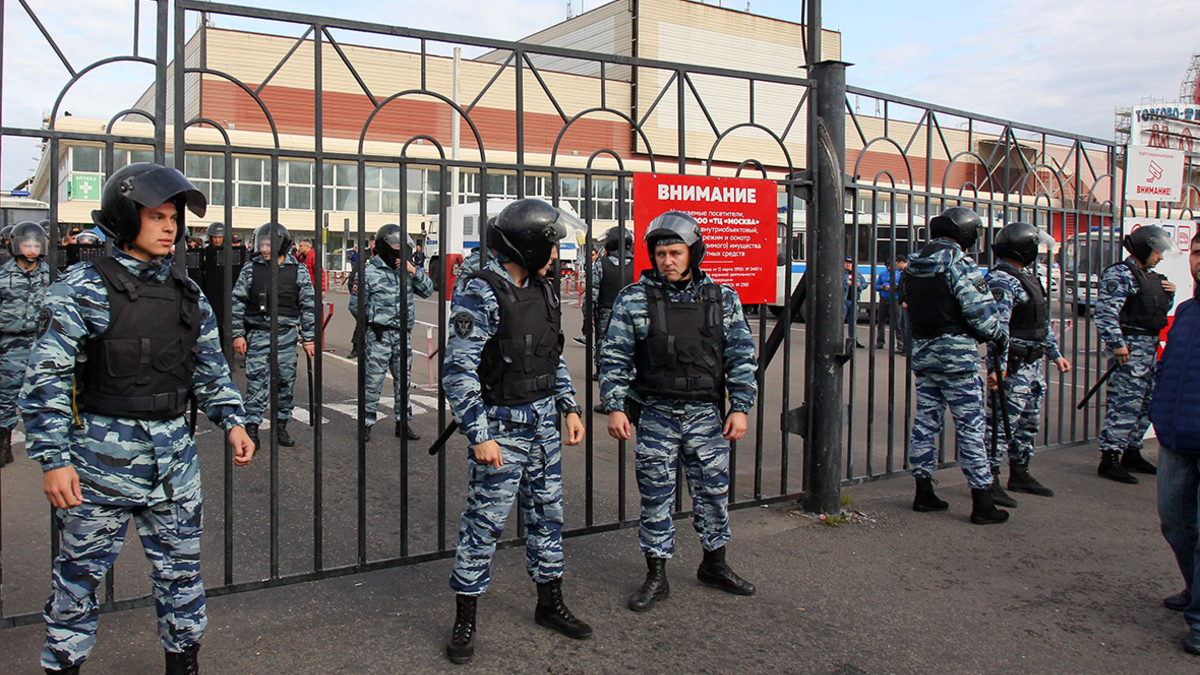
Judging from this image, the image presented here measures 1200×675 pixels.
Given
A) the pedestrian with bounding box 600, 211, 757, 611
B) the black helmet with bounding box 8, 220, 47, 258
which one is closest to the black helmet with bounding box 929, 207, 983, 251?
the pedestrian with bounding box 600, 211, 757, 611

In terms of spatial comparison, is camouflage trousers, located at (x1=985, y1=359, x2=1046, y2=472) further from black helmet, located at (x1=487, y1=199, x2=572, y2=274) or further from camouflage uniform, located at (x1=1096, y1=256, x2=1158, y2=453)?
black helmet, located at (x1=487, y1=199, x2=572, y2=274)

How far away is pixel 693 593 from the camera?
436cm

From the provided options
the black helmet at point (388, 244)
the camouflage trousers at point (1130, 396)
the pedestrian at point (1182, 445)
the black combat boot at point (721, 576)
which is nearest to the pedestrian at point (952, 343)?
the pedestrian at point (1182, 445)

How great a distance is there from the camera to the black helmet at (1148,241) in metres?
6.76

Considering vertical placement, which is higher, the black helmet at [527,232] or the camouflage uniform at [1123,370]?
the black helmet at [527,232]

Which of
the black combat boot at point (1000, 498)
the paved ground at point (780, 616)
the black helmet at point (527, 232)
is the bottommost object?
the paved ground at point (780, 616)

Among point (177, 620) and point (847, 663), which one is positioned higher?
point (177, 620)

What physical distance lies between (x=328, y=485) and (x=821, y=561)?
3.56 m

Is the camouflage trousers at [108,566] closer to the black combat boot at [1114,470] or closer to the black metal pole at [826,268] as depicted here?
the black metal pole at [826,268]

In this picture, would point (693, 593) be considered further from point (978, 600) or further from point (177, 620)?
point (177, 620)

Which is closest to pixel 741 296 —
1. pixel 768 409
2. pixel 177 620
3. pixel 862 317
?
pixel 177 620

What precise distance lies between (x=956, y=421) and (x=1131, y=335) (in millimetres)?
2417

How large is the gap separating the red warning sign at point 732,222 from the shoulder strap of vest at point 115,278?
266 cm

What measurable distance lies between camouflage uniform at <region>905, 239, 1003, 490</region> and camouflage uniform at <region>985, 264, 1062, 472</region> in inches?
16.4
